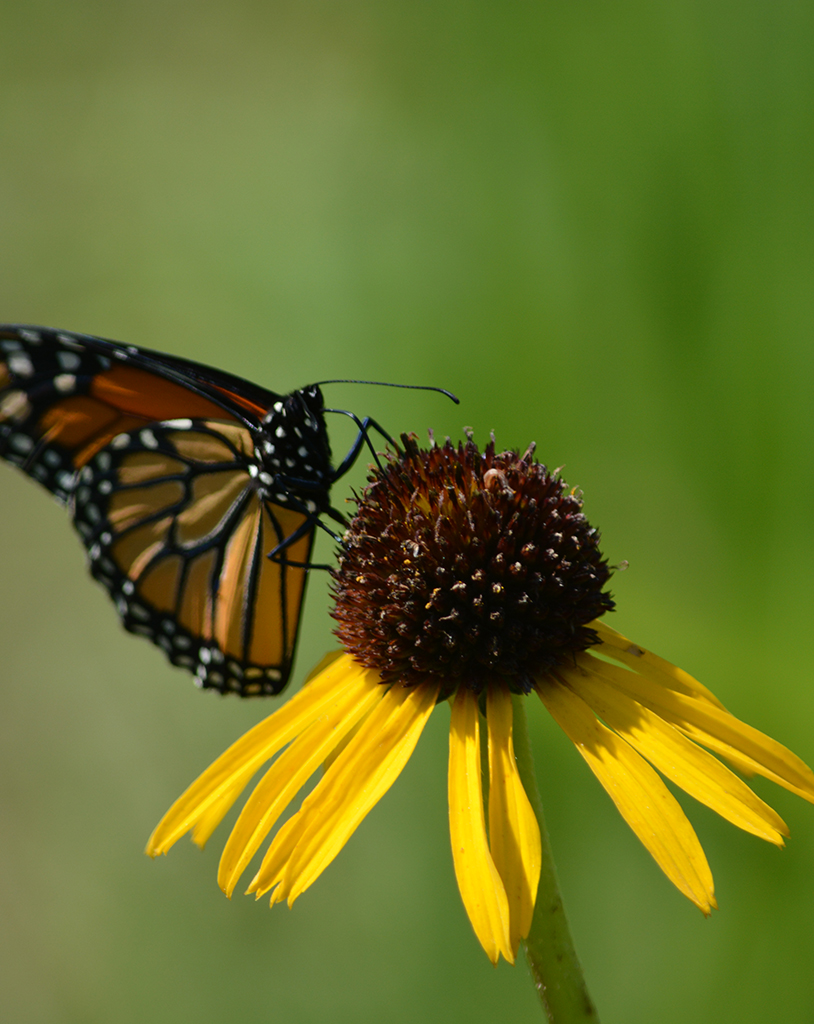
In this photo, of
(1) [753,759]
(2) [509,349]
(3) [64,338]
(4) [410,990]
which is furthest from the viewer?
(2) [509,349]

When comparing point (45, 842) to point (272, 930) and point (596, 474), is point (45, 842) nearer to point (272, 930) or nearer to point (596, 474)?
point (272, 930)

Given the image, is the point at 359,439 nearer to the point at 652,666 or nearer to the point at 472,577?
the point at 472,577

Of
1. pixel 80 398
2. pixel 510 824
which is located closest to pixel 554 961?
pixel 510 824

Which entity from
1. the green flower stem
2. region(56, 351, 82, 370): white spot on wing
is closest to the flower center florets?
the green flower stem

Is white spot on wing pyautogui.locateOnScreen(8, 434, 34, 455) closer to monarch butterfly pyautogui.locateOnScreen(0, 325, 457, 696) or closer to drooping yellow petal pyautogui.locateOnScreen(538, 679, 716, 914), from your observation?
monarch butterfly pyautogui.locateOnScreen(0, 325, 457, 696)

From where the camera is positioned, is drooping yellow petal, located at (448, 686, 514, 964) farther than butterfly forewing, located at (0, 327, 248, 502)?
No

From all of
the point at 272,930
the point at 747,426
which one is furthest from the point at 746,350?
the point at 272,930
